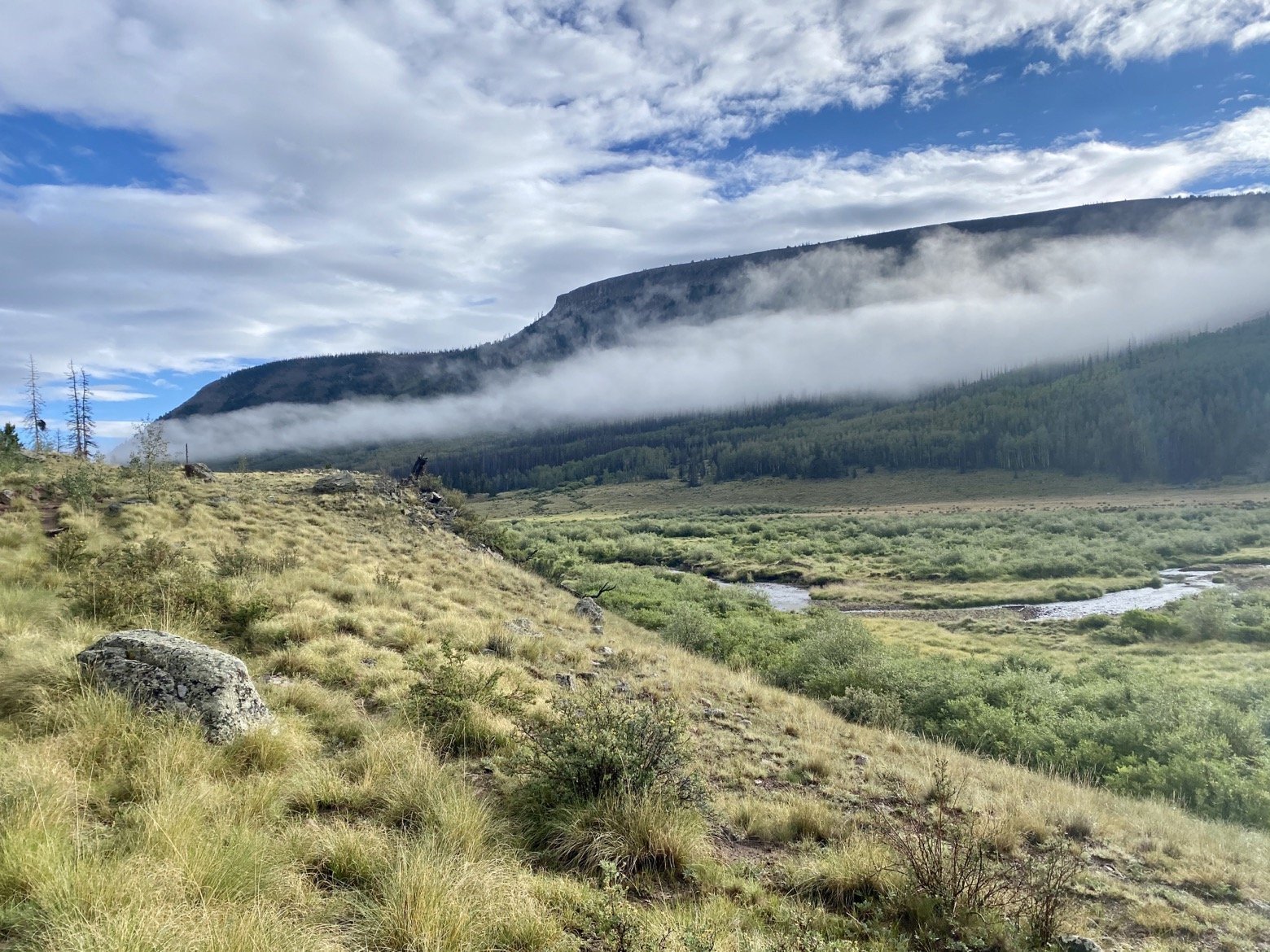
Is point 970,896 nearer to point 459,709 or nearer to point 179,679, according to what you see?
point 459,709

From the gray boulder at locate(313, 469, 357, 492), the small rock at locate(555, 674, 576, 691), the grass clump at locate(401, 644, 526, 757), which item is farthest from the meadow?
the gray boulder at locate(313, 469, 357, 492)

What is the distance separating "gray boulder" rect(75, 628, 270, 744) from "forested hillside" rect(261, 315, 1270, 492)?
15112 centimetres

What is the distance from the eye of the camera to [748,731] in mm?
9344

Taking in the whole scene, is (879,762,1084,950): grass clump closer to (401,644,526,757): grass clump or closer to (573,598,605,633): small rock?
(401,644,526,757): grass clump

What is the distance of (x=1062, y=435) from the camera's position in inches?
5285

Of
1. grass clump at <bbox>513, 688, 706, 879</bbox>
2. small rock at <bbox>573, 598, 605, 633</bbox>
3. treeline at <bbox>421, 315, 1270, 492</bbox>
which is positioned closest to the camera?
grass clump at <bbox>513, 688, 706, 879</bbox>

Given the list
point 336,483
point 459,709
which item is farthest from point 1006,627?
point 336,483

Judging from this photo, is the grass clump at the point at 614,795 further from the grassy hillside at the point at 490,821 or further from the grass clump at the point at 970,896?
the grass clump at the point at 970,896

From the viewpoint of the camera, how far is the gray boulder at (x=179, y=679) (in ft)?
18.4

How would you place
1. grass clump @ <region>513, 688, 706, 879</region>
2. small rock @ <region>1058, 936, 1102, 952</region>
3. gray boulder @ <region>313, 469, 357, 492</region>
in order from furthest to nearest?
gray boulder @ <region>313, 469, 357, 492</region> < grass clump @ <region>513, 688, 706, 879</region> < small rock @ <region>1058, 936, 1102, 952</region>

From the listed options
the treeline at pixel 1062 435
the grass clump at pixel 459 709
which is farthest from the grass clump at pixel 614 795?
the treeline at pixel 1062 435

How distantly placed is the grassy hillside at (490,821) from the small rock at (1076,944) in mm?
88

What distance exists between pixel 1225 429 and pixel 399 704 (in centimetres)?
16687

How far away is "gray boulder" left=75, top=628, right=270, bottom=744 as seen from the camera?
18.4 feet
